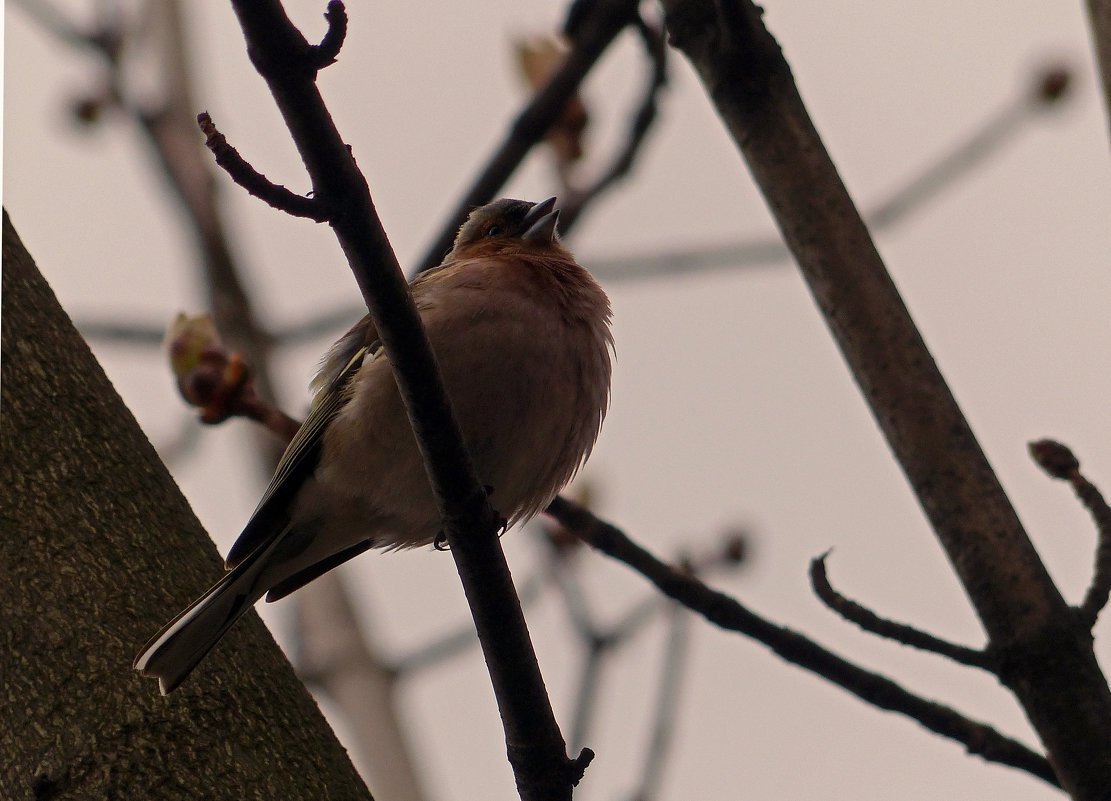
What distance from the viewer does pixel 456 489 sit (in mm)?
2930

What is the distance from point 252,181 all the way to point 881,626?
1990 millimetres

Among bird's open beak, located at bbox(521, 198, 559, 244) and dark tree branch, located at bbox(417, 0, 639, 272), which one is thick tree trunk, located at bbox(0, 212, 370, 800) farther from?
bird's open beak, located at bbox(521, 198, 559, 244)

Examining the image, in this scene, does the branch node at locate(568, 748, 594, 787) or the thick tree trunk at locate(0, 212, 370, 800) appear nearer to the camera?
the thick tree trunk at locate(0, 212, 370, 800)

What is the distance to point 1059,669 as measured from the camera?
117 inches

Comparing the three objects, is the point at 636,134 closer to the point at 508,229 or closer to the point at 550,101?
the point at 550,101

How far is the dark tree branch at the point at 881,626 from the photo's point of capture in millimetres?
3074

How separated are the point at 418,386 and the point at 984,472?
146 cm

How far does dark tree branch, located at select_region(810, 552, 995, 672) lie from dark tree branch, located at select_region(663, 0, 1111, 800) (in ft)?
0.26

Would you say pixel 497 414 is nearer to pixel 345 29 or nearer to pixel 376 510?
pixel 376 510

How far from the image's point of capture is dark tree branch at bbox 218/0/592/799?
7.97ft

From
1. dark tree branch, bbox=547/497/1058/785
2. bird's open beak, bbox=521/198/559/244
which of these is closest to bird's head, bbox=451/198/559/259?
bird's open beak, bbox=521/198/559/244

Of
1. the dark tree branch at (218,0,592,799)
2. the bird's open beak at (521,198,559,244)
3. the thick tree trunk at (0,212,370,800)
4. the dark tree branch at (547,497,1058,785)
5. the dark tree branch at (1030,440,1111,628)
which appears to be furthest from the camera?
the bird's open beak at (521,198,559,244)

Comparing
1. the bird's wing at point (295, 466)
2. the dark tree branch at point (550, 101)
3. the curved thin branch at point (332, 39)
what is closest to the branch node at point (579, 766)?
the curved thin branch at point (332, 39)

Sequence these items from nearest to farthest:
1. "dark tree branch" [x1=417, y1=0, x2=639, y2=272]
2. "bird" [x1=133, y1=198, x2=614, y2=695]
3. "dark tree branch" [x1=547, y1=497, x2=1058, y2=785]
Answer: "dark tree branch" [x1=547, y1=497, x2=1058, y2=785]
"bird" [x1=133, y1=198, x2=614, y2=695]
"dark tree branch" [x1=417, y1=0, x2=639, y2=272]
